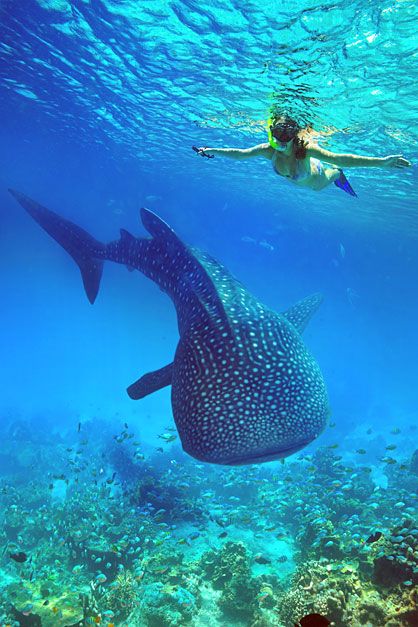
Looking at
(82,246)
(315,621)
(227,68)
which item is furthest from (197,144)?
(315,621)

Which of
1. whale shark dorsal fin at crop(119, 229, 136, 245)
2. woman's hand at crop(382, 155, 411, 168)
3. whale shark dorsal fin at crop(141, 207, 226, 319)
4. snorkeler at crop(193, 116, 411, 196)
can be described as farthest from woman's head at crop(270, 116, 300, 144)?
whale shark dorsal fin at crop(119, 229, 136, 245)

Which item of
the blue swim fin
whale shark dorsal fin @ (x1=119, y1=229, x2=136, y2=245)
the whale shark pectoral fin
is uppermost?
the blue swim fin

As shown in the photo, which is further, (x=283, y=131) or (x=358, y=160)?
(x=283, y=131)

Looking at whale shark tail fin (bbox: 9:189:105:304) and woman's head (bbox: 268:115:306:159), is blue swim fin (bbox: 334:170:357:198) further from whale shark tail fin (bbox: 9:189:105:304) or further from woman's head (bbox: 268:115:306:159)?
whale shark tail fin (bbox: 9:189:105:304)

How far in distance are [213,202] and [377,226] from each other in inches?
825

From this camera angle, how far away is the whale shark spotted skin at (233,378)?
11.6 ft

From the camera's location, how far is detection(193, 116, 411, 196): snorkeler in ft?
15.5

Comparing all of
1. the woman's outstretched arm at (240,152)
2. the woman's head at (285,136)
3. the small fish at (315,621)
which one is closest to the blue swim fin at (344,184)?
the woman's head at (285,136)

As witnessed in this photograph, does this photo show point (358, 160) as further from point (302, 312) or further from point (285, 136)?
point (302, 312)

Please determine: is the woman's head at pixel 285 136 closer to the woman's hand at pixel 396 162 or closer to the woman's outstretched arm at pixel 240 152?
the woman's outstretched arm at pixel 240 152

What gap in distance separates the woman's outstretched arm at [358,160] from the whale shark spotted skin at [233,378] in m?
1.97

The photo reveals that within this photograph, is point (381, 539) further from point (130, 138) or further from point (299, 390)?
point (130, 138)

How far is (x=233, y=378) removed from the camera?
3.95 meters

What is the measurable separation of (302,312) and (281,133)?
341 cm
